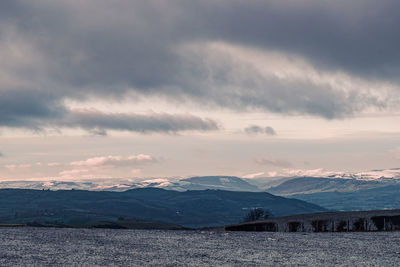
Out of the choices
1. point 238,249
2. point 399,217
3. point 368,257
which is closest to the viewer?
point 368,257

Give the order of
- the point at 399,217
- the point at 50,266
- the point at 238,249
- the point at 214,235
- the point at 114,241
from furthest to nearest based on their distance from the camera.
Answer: the point at 399,217 < the point at 214,235 < the point at 114,241 < the point at 238,249 < the point at 50,266

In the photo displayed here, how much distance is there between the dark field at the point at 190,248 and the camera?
49375 mm

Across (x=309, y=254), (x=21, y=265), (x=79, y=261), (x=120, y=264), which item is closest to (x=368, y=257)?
(x=309, y=254)

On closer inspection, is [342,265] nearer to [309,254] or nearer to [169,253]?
[309,254]

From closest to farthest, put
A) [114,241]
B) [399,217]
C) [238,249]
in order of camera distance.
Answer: [238,249], [114,241], [399,217]

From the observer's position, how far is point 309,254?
180 feet

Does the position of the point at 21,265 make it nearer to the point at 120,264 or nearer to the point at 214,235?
the point at 120,264

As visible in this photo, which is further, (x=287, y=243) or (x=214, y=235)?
(x=214, y=235)

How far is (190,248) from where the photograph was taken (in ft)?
191

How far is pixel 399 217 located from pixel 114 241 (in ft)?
137

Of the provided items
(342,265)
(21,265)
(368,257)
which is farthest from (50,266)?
(368,257)

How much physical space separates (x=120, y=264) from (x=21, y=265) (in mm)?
7942

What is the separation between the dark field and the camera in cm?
4938

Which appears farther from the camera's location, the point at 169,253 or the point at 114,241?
the point at 114,241
